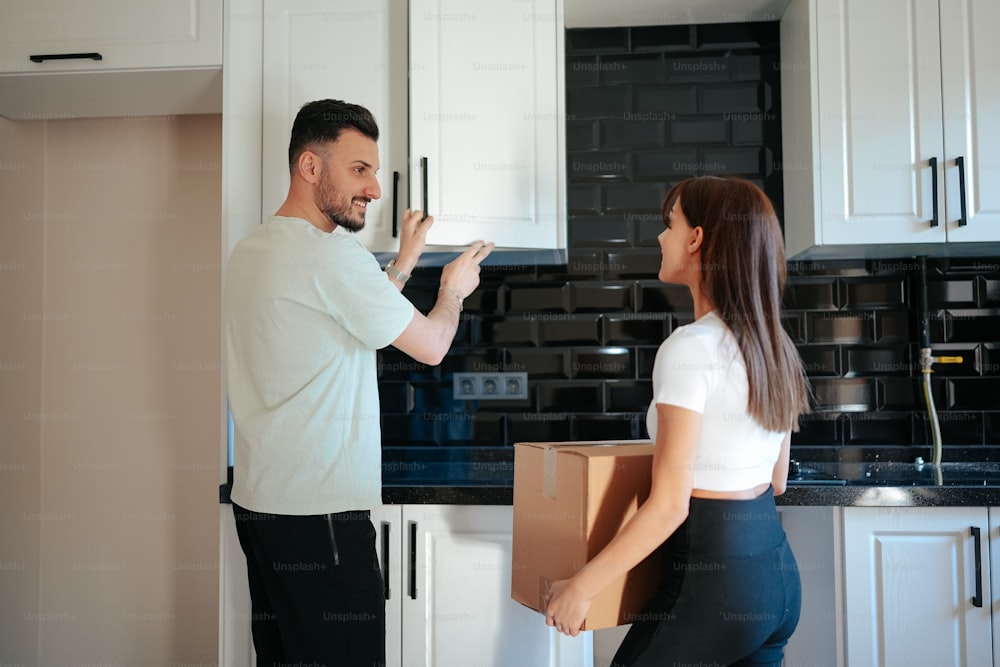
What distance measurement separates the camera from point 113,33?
2285mm

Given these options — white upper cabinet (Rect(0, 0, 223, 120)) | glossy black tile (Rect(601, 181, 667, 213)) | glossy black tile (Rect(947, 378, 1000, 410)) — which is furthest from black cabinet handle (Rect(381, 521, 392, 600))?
glossy black tile (Rect(947, 378, 1000, 410))

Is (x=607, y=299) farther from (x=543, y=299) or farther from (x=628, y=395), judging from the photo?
(x=628, y=395)

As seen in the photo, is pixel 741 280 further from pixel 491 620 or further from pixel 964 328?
pixel 964 328

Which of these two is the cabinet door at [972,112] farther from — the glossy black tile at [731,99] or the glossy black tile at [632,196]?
the glossy black tile at [632,196]

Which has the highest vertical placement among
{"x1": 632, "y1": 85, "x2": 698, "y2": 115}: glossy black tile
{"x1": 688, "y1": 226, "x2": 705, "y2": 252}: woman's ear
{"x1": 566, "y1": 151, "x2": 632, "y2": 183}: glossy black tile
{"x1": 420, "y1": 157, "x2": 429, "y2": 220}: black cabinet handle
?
{"x1": 632, "y1": 85, "x2": 698, "y2": 115}: glossy black tile

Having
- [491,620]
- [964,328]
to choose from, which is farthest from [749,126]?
[491,620]

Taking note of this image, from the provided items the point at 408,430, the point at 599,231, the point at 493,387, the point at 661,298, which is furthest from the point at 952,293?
the point at 408,430

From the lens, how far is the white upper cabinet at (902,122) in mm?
2258

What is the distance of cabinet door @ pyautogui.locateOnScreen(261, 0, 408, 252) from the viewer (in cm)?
230

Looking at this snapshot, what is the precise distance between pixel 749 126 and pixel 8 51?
228 cm

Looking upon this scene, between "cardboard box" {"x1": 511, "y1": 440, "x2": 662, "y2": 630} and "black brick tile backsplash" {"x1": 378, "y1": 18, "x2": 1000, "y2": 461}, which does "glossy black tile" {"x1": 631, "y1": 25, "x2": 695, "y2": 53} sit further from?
"cardboard box" {"x1": 511, "y1": 440, "x2": 662, "y2": 630}

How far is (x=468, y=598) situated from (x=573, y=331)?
3.19 ft

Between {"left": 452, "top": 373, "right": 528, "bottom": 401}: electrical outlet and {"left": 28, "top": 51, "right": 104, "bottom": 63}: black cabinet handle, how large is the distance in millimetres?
1443

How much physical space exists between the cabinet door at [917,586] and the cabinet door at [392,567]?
113 centimetres
